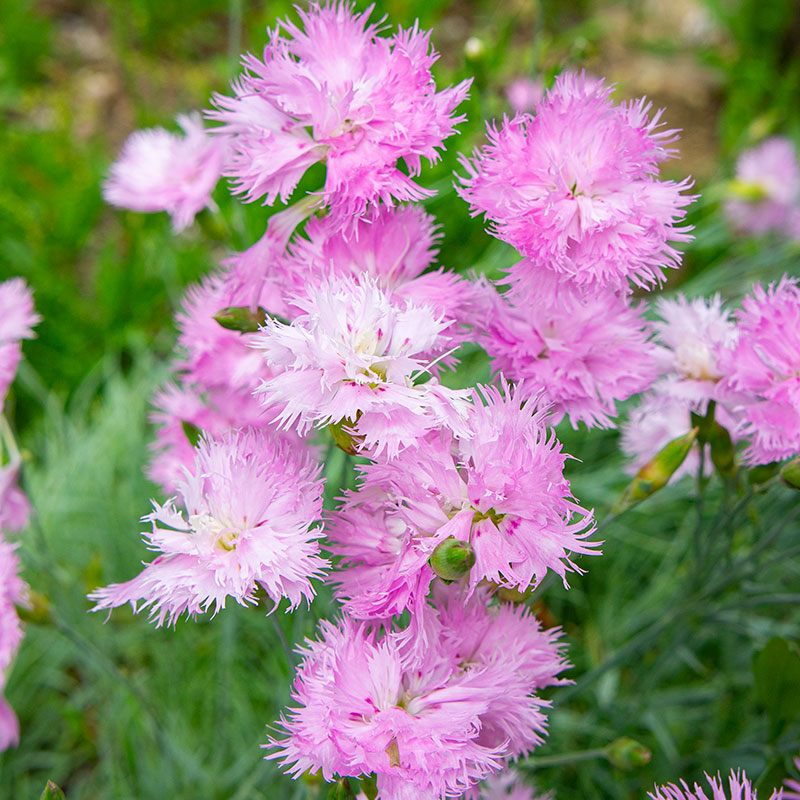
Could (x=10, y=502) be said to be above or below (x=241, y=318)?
below

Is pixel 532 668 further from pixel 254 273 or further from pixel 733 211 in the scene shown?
pixel 733 211

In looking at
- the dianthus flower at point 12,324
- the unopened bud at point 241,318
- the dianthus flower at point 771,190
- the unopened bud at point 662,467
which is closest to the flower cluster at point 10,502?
the dianthus flower at point 12,324

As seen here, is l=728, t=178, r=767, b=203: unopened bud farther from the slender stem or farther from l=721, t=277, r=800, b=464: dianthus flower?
the slender stem

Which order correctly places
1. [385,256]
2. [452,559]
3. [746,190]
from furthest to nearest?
[746,190] → [385,256] → [452,559]

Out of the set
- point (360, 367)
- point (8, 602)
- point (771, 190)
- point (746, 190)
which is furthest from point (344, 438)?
point (771, 190)

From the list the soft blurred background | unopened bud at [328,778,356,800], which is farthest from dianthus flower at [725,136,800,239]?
unopened bud at [328,778,356,800]

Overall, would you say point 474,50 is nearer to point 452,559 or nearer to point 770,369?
point 770,369
